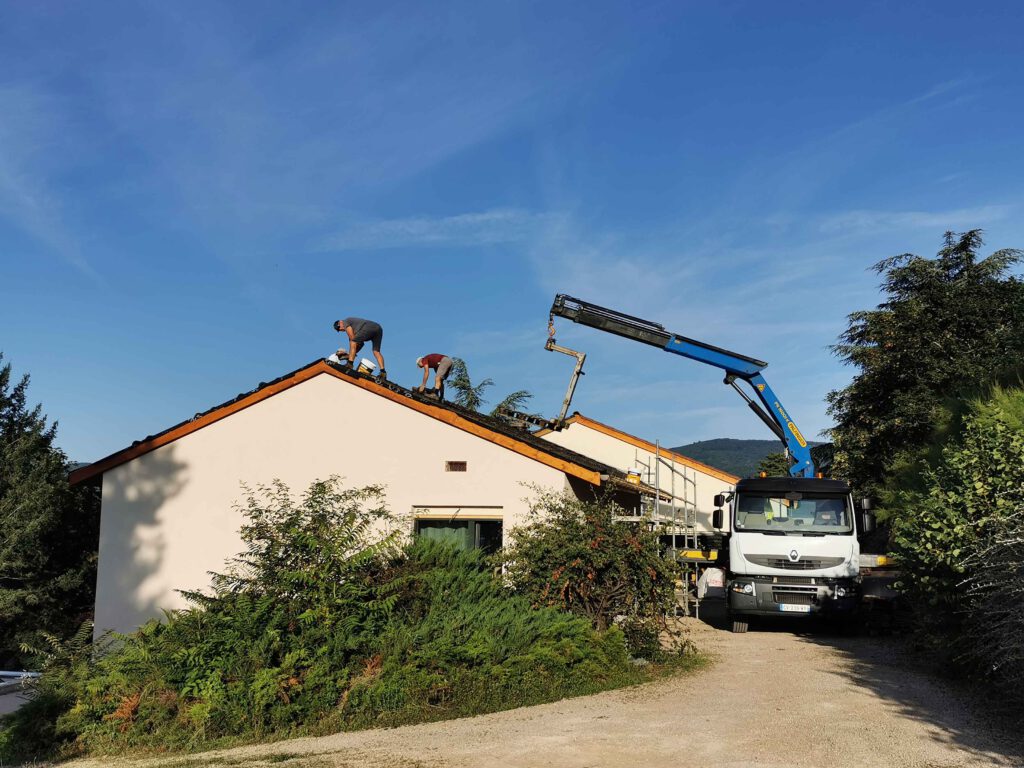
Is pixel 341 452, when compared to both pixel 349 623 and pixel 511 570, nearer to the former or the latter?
pixel 511 570

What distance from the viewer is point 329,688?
28.1 ft

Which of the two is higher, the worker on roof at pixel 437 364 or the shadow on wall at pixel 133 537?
the worker on roof at pixel 437 364

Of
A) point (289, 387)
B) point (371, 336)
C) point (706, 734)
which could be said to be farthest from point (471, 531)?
point (706, 734)

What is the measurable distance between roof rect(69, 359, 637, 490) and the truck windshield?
97.3 inches

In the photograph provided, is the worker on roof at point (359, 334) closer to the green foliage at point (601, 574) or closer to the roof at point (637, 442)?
the green foliage at point (601, 574)

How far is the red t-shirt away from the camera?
19016 millimetres

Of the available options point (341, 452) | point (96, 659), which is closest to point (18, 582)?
point (341, 452)

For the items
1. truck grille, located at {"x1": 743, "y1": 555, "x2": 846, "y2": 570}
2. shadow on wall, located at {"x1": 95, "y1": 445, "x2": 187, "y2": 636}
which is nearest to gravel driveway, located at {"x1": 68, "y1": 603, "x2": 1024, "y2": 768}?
truck grille, located at {"x1": 743, "y1": 555, "x2": 846, "y2": 570}

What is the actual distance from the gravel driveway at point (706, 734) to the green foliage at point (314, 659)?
421mm

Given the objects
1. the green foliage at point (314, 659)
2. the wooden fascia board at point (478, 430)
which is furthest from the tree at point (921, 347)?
the green foliage at point (314, 659)

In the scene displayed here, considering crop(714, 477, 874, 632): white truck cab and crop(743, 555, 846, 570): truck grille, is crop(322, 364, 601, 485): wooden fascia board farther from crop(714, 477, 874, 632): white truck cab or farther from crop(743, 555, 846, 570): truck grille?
crop(743, 555, 846, 570): truck grille

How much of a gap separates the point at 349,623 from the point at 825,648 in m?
8.18

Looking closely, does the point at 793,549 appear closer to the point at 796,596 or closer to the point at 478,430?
the point at 796,596

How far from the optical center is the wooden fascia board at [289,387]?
47.9 feet
